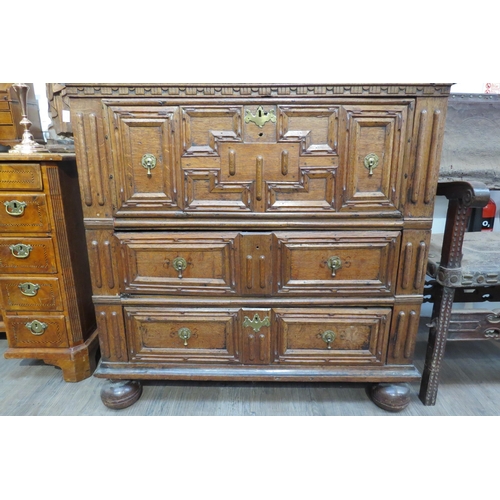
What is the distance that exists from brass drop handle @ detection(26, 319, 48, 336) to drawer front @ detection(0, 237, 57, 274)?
0.84ft

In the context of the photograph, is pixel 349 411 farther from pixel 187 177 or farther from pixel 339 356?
pixel 187 177

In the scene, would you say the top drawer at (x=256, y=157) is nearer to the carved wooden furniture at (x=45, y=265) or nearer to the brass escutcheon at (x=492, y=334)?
the carved wooden furniture at (x=45, y=265)

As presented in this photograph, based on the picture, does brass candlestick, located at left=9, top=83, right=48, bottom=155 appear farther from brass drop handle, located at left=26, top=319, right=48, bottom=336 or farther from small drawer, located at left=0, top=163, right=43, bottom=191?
brass drop handle, located at left=26, top=319, right=48, bottom=336

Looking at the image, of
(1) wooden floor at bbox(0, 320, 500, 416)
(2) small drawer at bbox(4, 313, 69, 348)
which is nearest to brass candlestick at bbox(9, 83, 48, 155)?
(2) small drawer at bbox(4, 313, 69, 348)

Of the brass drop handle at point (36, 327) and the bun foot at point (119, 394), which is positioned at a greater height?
the brass drop handle at point (36, 327)

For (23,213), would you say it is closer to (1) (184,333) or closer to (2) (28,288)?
(2) (28,288)

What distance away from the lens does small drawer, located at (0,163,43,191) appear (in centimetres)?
145

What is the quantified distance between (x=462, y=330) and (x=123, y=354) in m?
1.47

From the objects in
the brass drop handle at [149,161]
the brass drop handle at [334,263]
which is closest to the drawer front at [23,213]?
the brass drop handle at [149,161]

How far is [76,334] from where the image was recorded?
1.71 meters

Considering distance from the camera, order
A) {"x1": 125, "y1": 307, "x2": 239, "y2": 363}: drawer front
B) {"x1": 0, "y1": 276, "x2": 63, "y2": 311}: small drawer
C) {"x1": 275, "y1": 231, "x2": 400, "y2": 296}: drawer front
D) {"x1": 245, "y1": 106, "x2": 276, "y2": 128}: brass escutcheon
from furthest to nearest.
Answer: {"x1": 0, "y1": 276, "x2": 63, "y2": 311}: small drawer < {"x1": 125, "y1": 307, "x2": 239, "y2": 363}: drawer front < {"x1": 275, "y1": 231, "x2": 400, "y2": 296}: drawer front < {"x1": 245, "y1": 106, "x2": 276, "y2": 128}: brass escutcheon

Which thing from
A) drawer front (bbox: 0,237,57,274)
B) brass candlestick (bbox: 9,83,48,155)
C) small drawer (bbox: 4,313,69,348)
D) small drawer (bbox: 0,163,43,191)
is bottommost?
small drawer (bbox: 4,313,69,348)

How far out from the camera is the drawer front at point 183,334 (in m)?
1.47

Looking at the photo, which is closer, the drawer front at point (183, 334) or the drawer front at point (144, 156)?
the drawer front at point (144, 156)
